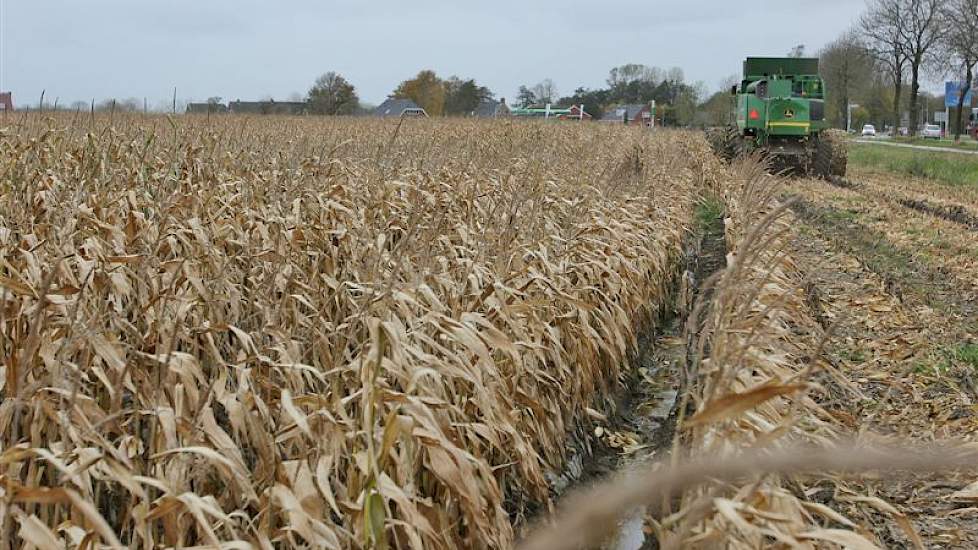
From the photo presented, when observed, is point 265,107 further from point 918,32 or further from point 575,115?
point 918,32

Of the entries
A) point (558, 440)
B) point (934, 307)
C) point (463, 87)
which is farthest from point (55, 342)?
point (463, 87)

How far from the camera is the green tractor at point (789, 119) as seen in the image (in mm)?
21609

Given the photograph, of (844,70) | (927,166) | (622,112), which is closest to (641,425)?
(927,166)

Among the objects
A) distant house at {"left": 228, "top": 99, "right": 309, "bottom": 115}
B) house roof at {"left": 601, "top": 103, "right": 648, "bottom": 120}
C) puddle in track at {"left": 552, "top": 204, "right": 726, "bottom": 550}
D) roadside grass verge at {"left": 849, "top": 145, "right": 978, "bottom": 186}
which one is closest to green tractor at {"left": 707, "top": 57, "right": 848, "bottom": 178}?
roadside grass verge at {"left": 849, "top": 145, "right": 978, "bottom": 186}

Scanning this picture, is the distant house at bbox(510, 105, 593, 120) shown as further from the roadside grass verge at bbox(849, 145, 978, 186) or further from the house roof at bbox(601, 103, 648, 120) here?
the house roof at bbox(601, 103, 648, 120)

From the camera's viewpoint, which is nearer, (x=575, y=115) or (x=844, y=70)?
(x=575, y=115)

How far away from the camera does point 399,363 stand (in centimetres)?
329

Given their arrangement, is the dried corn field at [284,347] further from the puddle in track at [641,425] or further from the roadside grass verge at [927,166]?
the roadside grass verge at [927,166]

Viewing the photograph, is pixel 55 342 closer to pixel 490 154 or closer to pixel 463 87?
pixel 490 154

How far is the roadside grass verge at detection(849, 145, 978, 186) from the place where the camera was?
2348 cm

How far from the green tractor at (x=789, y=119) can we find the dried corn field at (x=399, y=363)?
13332 millimetres

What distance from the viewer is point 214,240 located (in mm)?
4953

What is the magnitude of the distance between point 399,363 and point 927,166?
26.0m

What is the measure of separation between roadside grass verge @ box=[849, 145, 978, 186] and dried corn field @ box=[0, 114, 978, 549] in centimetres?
1630
